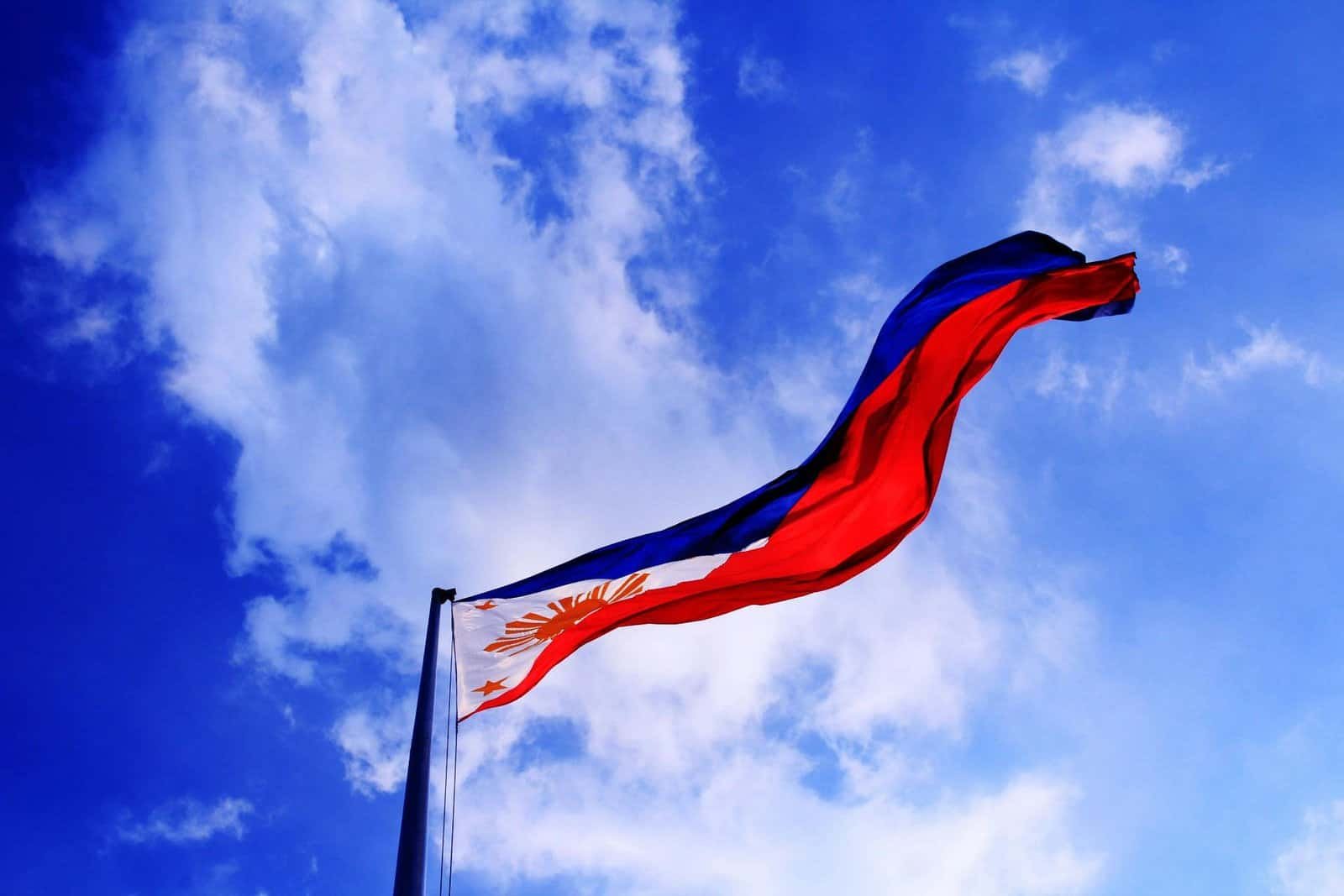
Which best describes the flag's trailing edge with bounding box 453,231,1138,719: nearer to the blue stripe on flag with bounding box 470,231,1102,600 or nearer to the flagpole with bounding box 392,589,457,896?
the blue stripe on flag with bounding box 470,231,1102,600

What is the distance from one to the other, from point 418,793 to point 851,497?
21.8 ft

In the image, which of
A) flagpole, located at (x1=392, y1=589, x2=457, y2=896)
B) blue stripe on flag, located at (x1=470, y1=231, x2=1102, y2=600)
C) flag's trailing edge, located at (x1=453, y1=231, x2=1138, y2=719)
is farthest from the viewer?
blue stripe on flag, located at (x1=470, y1=231, x2=1102, y2=600)

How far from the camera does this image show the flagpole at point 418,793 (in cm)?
659

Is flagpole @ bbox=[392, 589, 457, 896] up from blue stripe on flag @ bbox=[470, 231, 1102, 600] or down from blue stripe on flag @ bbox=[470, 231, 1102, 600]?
down

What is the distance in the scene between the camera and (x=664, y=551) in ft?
38.9

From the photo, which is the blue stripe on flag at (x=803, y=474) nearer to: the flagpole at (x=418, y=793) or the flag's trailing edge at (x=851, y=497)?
the flag's trailing edge at (x=851, y=497)

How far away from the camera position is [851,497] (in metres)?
11.7

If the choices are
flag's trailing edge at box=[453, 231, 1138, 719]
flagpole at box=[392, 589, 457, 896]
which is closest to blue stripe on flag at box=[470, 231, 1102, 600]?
flag's trailing edge at box=[453, 231, 1138, 719]

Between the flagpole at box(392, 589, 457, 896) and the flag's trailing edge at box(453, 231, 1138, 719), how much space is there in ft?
8.04

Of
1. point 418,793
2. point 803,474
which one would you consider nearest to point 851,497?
point 803,474

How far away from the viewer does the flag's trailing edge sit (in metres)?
11.4

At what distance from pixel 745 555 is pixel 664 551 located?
1086 millimetres

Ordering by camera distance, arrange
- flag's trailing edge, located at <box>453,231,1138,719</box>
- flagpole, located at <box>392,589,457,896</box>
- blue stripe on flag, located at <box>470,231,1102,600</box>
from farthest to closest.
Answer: blue stripe on flag, located at <box>470,231,1102,600</box>, flag's trailing edge, located at <box>453,231,1138,719</box>, flagpole, located at <box>392,589,457,896</box>

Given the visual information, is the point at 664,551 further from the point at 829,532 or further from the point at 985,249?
the point at 985,249
